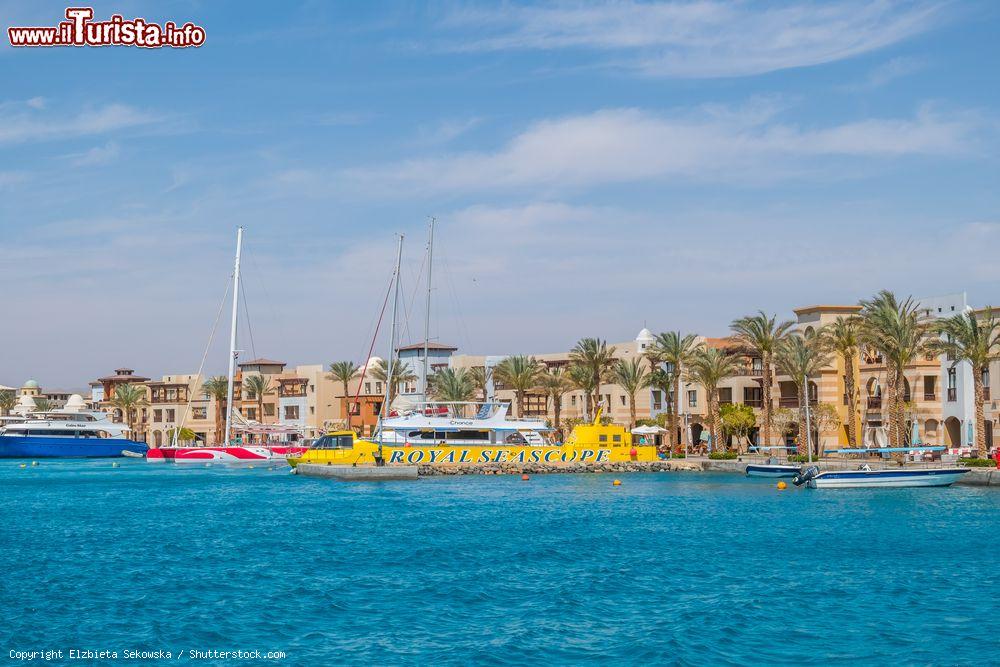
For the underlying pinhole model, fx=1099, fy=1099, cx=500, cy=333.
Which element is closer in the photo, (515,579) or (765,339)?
(515,579)

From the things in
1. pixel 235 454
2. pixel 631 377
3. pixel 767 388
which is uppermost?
pixel 631 377

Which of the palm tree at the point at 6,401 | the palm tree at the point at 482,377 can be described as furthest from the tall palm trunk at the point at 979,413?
the palm tree at the point at 6,401

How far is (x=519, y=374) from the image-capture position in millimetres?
100188

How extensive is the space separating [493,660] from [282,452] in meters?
78.3

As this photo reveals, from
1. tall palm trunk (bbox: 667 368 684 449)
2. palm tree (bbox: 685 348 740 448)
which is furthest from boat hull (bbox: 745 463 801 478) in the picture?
tall palm trunk (bbox: 667 368 684 449)

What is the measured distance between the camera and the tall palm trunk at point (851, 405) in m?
79.6

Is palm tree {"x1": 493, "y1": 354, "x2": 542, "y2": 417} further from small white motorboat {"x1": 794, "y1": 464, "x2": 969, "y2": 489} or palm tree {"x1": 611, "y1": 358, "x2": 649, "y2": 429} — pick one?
small white motorboat {"x1": 794, "y1": 464, "x2": 969, "y2": 489}

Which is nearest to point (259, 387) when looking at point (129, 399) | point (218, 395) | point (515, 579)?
point (218, 395)

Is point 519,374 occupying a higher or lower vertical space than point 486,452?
higher

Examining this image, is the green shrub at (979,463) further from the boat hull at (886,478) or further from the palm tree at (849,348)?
the palm tree at (849,348)

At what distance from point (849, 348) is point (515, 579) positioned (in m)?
52.9

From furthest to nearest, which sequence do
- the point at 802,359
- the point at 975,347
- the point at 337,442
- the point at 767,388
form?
the point at 767,388, the point at 337,442, the point at 802,359, the point at 975,347

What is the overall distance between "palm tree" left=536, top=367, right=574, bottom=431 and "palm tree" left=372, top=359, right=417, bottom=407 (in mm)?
14431

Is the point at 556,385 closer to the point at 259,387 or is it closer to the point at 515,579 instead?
the point at 259,387
